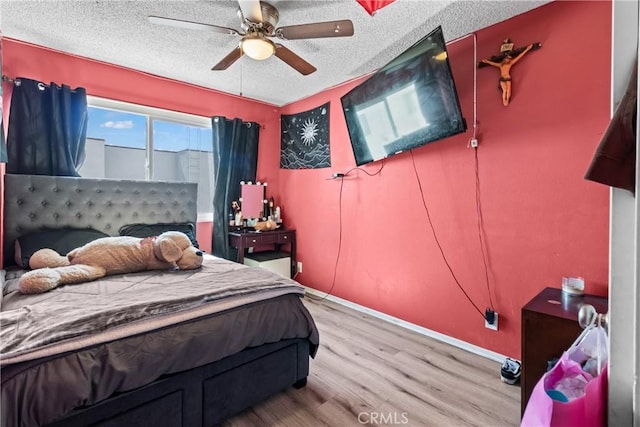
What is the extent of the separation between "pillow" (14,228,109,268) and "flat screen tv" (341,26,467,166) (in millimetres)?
2574

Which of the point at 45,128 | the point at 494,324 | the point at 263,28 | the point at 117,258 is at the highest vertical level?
the point at 263,28

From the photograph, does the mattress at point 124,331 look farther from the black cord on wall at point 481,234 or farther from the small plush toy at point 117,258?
the black cord on wall at point 481,234

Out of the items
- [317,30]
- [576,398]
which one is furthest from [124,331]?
[317,30]

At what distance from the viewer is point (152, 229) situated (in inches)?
115

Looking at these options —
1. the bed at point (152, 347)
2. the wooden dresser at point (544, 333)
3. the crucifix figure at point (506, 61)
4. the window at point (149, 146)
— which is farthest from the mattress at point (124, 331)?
the crucifix figure at point (506, 61)

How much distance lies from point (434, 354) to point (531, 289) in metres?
0.85

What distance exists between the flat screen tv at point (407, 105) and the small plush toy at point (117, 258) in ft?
6.00

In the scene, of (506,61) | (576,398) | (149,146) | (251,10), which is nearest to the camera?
(576,398)

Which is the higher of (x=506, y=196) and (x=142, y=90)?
(x=142, y=90)

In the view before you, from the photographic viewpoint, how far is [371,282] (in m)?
3.11

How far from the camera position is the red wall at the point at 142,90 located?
254 centimetres

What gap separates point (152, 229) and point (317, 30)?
235cm

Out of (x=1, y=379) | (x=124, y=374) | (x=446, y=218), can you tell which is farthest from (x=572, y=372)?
(x=1, y=379)

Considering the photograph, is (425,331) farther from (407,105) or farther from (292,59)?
(292,59)
